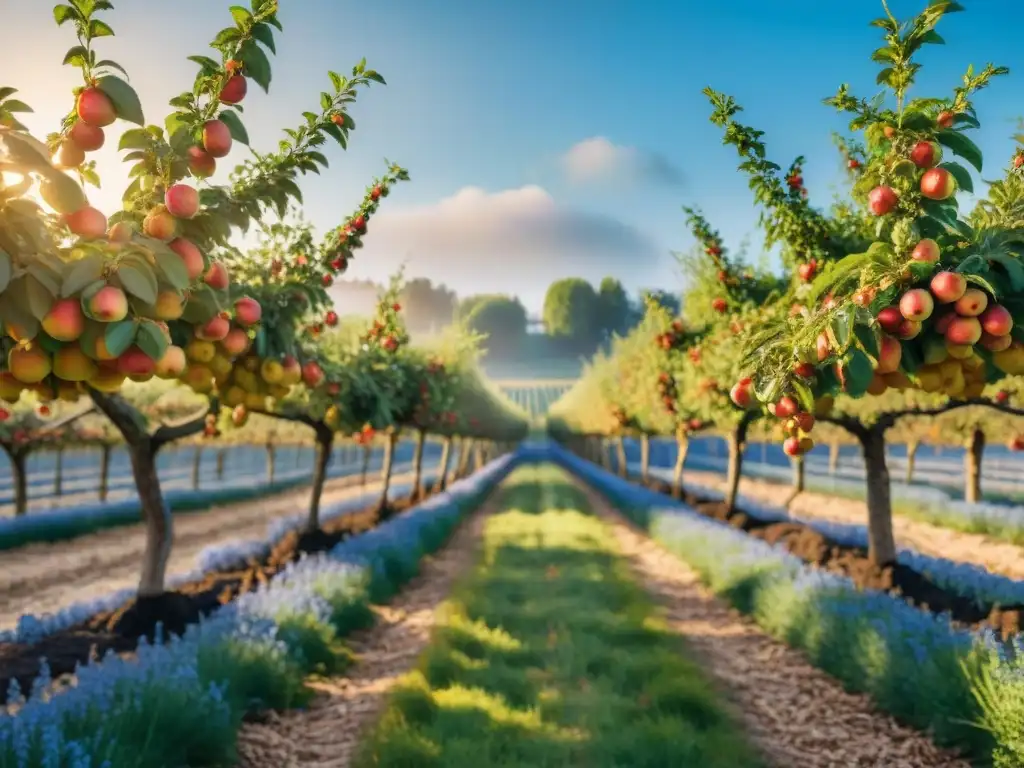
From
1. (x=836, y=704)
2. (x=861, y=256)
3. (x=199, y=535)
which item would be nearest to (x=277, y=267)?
(x=861, y=256)

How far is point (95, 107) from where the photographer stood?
2.00m

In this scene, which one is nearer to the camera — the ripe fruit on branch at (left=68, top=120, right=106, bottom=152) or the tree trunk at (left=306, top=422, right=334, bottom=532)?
the ripe fruit on branch at (left=68, top=120, right=106, bottom=152)

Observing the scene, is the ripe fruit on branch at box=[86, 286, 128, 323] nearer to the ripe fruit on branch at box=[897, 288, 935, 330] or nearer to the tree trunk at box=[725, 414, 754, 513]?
the ripe fruit on branch at box=[897, 288, 935, 330]

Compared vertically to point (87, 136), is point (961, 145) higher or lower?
higher

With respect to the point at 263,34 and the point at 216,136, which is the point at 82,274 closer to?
the point at 216,136

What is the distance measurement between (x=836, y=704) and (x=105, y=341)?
21.3 ft

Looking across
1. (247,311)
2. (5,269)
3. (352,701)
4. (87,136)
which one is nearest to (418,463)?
(352,701)

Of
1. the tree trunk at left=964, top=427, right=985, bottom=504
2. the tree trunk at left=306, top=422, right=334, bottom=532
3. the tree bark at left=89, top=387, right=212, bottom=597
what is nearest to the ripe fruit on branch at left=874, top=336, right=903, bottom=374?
the tree bark at left=89, top=387, right=212, bottom=597

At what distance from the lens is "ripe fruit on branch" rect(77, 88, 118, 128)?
78.8 inches

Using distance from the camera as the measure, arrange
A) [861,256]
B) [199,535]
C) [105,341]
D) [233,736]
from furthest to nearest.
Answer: [199,535]
[233,736]
[861,256]
[105,341]

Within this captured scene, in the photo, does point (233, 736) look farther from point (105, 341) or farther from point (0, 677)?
point (105, 341)

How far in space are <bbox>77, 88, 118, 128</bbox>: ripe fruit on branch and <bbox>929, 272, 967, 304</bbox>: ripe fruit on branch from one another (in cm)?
299

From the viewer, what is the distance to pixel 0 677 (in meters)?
5.70

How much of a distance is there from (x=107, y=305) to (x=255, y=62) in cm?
110
